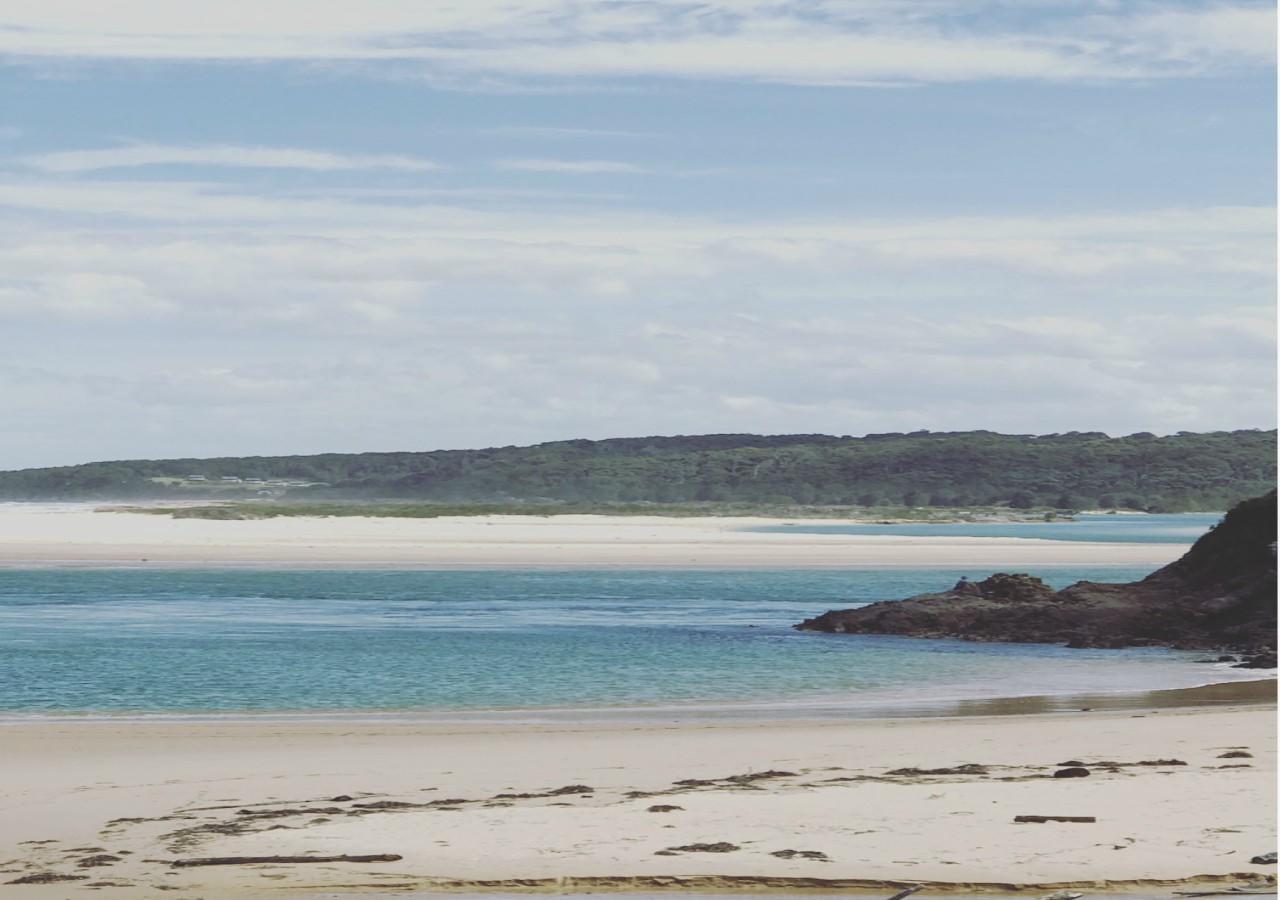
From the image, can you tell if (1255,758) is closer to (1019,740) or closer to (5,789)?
(1019,740)

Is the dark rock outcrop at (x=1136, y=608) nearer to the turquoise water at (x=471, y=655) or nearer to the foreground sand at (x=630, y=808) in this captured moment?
the turquoise water at (x=471, y=655)

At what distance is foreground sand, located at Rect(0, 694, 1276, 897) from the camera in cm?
1102

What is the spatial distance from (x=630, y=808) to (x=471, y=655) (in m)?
17.8

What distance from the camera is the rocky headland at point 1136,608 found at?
114ft

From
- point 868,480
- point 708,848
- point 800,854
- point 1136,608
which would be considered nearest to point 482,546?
point 1136,608

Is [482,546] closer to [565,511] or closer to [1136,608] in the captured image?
[1136,608]

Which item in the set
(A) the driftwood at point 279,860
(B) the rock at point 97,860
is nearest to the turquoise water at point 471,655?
(B) the rock at point 97,860

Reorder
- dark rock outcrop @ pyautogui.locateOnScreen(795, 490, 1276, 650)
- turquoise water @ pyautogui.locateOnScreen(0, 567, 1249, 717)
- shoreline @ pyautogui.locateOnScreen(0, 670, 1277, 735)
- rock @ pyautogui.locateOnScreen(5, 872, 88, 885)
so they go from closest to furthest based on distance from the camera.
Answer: rock @ pyautogui.locateOnScreen(5, 872, 88, 885)
shoreline @ pyautogui.locateOnScreen(0, 670, 1277, 735)
turquoise water @ pyautogui.locateOnScreen(0, 567, 1249, 717)
dark rock outcrop @ pyautogui.locateOnScreen(795, 490, 1276, 650)

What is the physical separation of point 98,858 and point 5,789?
3.65 m

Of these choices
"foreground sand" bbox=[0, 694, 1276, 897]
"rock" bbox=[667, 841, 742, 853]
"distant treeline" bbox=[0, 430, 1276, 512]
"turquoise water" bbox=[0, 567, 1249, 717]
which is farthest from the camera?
"distant treeline" bbox=[0, 430, 1276, 512]

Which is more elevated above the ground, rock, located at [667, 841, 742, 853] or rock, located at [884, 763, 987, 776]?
rock, located at [667, 841, 742, 853]

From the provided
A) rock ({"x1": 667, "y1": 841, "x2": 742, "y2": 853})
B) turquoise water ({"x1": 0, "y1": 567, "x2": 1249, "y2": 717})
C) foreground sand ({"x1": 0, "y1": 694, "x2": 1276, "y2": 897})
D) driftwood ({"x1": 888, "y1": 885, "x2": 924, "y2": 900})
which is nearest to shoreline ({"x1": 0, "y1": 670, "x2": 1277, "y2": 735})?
turquoise water ({"x1": 0, "y1": 567, "x2": 1249, "y2": 717})

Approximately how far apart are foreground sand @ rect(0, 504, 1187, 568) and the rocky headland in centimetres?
2841

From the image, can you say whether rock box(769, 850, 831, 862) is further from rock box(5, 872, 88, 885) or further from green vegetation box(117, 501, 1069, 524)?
green vegetation box(117, 501, 1069, 524)
